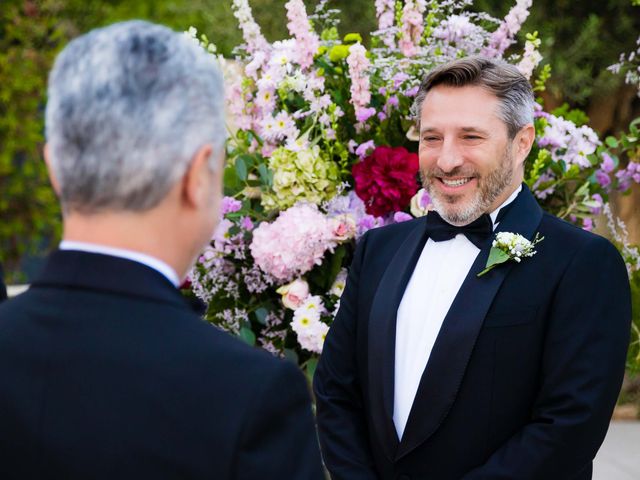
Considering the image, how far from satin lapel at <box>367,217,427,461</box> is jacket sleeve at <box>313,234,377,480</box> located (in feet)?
0.34

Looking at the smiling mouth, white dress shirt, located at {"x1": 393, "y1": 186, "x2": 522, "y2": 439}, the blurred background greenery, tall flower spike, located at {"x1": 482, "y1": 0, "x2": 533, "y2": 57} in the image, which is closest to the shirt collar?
white dress shirt, located at {"x1": 393, "y1": 186, "x2": 522, "y2": 439}

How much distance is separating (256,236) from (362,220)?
0.34 metres

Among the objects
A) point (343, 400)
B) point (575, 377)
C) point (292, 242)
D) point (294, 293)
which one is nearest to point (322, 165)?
point (292, 242)

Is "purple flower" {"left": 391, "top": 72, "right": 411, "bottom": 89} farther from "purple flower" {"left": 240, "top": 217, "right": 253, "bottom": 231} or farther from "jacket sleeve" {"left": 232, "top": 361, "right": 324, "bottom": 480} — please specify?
"jacket sleeve" {"left": 232, "top": 361, "right": 324, "bottom": 480}

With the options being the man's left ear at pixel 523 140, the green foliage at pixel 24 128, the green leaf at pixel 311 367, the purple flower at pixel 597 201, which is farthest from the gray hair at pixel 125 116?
the green foliage at pixel 24 128

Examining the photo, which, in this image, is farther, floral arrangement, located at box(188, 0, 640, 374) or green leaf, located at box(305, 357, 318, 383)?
green leaf, located at box(305, 357, 318, 383)

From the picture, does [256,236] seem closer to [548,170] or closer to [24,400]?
[548,170]

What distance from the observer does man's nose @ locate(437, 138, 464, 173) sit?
2512 millimetres

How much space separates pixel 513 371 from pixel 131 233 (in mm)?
1306

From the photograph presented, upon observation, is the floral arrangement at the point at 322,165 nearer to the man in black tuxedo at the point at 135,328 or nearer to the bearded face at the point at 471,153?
the bearded face at the point at 471,153

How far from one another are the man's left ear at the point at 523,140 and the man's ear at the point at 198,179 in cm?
144

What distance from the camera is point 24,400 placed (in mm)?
1270

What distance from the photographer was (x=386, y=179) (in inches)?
111

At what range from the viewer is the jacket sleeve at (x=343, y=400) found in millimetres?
2531
